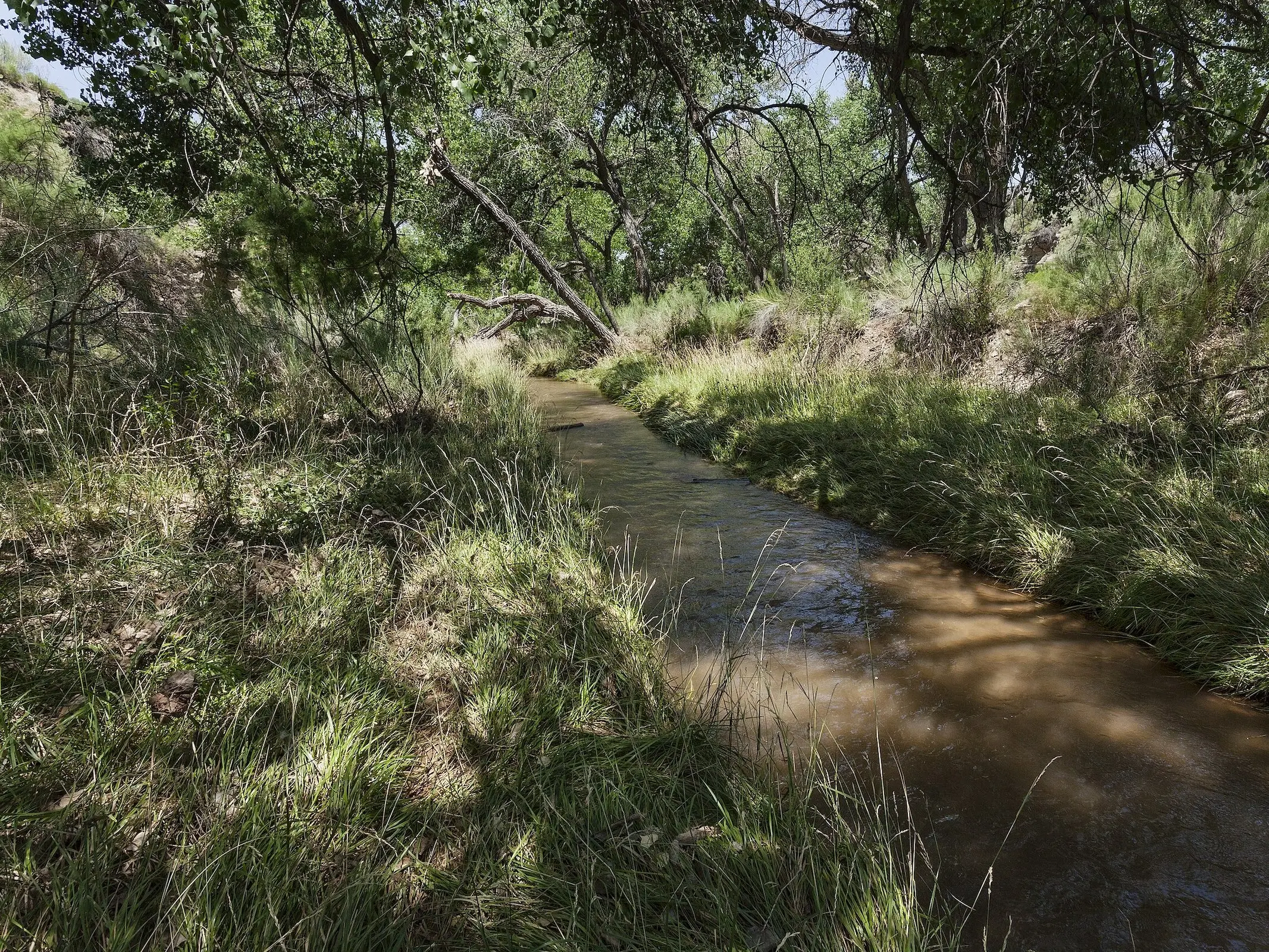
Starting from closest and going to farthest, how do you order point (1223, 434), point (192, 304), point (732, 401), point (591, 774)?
point (591, 774) → point (1223, 434) → point (192, 304) → point (732, 401)

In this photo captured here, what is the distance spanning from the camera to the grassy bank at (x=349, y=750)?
5.38ft

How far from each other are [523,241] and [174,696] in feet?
34.9

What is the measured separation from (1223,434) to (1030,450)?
3.77 ft

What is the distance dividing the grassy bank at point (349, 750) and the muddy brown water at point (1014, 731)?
37 centimetres

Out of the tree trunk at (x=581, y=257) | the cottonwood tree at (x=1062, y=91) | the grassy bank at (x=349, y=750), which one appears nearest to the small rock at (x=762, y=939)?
the grassy bank at (x=349, y=750)

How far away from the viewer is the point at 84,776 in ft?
6.23

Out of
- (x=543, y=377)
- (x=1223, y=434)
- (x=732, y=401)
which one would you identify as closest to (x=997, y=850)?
(x=1223, y=434)

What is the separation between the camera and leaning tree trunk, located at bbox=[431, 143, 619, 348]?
24.0 feet

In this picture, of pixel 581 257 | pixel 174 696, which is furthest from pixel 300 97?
pixel 581 257

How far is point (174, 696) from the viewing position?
87.9 inches

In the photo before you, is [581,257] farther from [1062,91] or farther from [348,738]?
[348,738]

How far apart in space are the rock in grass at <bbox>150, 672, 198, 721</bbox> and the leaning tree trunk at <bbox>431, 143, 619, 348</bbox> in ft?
16.7

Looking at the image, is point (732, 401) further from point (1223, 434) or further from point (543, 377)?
point (543, 377)

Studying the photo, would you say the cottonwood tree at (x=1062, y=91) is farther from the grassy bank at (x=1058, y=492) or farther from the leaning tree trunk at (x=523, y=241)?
the leaning tree trunk at (x=523, y=241)
